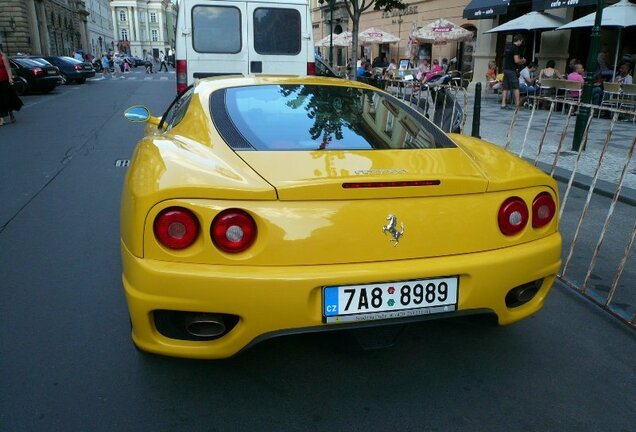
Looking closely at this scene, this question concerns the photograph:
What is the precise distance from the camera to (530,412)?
2375 mm

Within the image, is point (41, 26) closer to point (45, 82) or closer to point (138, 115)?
point (45, 82)

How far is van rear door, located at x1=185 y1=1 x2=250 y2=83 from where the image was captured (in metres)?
8.75

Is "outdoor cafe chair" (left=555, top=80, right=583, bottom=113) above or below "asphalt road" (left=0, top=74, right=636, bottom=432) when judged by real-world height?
above

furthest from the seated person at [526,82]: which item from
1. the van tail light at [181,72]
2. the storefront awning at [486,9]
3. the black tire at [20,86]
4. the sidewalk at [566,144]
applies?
the black tire at [20,86]

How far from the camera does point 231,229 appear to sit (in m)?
2.17

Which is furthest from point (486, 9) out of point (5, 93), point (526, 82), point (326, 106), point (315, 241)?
point (315, 241)

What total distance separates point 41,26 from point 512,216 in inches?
2115

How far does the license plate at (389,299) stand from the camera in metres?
2.22

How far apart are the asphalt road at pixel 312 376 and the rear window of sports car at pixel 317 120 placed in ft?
3.23

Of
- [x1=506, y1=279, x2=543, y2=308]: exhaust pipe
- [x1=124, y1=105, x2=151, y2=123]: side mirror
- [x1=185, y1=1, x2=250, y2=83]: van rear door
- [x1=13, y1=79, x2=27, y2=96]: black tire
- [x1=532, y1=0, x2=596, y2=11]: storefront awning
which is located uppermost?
[x1=532, y1=0, x2=596, y2=11]: storefront awning

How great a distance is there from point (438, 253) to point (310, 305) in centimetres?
59

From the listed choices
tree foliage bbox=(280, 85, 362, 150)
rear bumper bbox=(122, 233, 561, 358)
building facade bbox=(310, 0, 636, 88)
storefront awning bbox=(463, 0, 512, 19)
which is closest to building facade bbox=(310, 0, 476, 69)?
building facade bbox=(310, 0, 636, 88)

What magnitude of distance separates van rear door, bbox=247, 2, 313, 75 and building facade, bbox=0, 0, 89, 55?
3859 centimetres

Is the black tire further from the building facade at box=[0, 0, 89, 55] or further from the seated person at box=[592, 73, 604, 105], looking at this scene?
the building facade at box=[0, 0, 89, 55]
